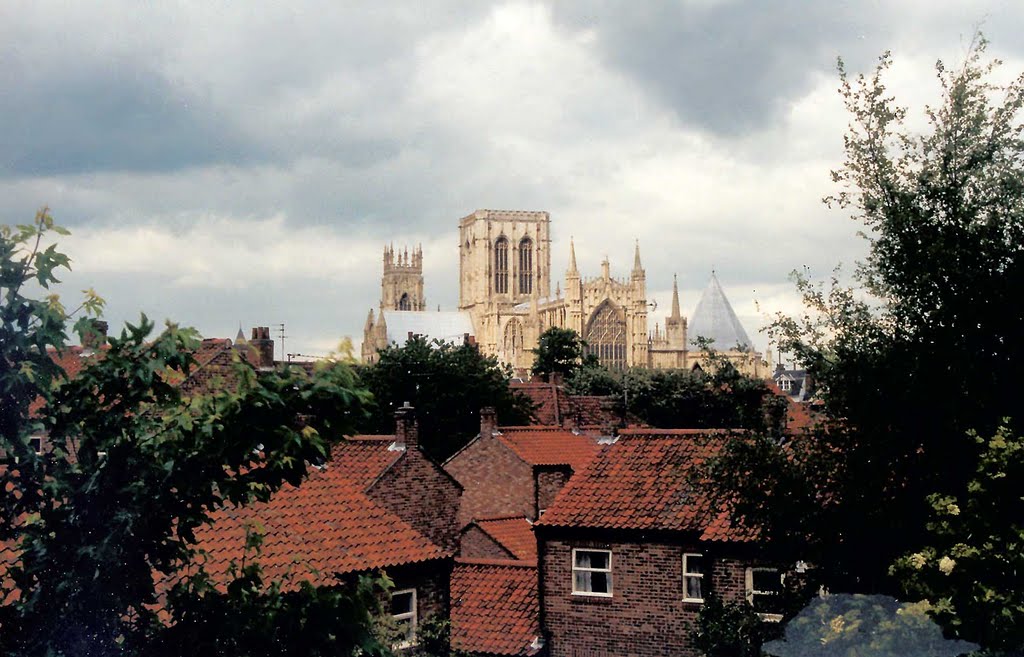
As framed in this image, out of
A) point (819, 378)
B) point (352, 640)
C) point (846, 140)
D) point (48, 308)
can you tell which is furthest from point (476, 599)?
point (48, 308)

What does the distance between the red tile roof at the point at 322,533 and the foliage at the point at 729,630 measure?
18.4 ft

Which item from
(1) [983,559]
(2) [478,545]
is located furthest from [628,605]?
(1) [983,559]

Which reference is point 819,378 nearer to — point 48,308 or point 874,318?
point 874,318

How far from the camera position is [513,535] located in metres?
36.2

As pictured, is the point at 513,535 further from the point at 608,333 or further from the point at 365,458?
the point at 608,333

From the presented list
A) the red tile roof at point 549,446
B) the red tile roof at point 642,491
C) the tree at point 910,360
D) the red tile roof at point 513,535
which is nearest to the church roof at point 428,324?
the red tile roof at point 549,446

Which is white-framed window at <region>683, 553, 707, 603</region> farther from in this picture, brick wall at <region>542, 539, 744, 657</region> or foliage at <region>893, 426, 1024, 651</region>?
foliage at <region>893, 426, 1024, 651</region>

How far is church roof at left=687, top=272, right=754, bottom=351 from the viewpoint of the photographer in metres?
→ 177

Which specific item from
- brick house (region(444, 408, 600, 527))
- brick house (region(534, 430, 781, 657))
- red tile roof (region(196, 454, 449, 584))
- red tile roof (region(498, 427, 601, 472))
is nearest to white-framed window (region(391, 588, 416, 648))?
red tile roof (region(196, 454, 449, 584))

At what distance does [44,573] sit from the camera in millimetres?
11320

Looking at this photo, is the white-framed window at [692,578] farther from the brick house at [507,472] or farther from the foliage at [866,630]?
Result: the brick house at [507,472]

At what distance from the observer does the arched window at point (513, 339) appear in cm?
18488

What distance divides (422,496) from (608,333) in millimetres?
143111

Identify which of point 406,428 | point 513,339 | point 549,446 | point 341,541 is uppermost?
point 513,339
